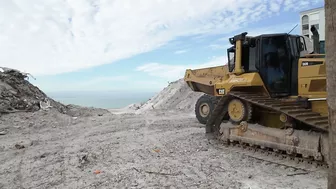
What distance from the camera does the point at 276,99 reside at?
6.19 m

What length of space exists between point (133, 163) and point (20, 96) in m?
10.3

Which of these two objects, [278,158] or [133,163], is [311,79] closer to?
[278,158]

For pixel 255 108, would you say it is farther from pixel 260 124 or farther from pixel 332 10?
pixel 332 10

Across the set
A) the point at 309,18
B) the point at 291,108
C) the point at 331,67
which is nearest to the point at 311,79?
the point at 291,108

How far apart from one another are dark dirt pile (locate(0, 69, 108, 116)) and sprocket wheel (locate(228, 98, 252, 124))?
9.03 metres

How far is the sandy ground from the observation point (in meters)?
4.38

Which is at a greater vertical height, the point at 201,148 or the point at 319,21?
the point at 319,21

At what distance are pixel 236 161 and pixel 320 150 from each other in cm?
141

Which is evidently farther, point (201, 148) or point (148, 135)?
point (148, 135)

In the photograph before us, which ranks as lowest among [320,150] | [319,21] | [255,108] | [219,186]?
[219,186]

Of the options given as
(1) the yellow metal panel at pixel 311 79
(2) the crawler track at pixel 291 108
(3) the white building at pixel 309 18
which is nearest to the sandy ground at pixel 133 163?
(2) the crawler track at pixel 291 108

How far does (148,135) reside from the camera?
8188mm

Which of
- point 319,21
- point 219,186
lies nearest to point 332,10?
point 219,186

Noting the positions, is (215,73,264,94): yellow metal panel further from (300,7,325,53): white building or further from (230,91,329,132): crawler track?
(300,7,325,53): white building
